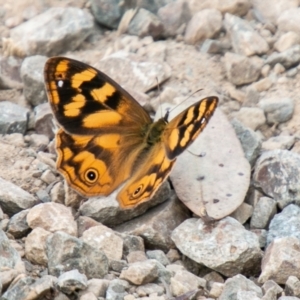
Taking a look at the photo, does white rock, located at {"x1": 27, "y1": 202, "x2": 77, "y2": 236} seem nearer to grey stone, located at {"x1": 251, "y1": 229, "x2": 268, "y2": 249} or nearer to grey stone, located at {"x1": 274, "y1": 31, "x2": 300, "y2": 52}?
grey stone, located at {"x1": 251, "y1": 229, "x2": 268, "y2": 249}

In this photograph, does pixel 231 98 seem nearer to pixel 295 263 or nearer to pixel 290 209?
pixel 290 209

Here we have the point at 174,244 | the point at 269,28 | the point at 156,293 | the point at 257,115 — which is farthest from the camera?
the point at 269,28

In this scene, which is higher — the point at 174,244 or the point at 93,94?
the point at 93,94

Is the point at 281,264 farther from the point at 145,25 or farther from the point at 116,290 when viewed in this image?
the point at 145,25

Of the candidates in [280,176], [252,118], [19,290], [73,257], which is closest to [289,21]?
[252,118]

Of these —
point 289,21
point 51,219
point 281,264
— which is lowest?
point 51,219

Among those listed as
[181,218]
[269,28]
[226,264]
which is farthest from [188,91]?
[226,264]

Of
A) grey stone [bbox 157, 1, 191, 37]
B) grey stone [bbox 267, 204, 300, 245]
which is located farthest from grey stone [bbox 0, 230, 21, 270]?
grey stone [bbox 157, 1, 191, 37]
